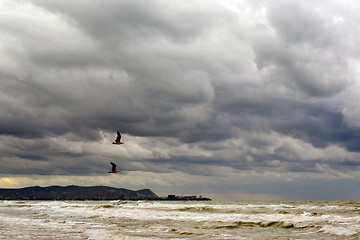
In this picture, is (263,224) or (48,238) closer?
(48,238)

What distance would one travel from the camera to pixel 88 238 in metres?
24.2

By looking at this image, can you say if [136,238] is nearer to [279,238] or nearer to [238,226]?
[279,238]

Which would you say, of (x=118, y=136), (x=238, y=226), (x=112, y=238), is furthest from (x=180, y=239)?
(x=118, y=136)

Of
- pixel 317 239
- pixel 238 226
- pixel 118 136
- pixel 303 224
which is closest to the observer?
pixel 317 239

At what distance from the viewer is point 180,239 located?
2266cm

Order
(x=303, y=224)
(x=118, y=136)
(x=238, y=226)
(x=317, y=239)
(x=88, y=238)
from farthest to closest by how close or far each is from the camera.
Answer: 1. (x=118, y=136)
2. (x=238, y=226)
3. (x=303, y=224)
4. (x=88, y=238)
5. (x=317, y=239)

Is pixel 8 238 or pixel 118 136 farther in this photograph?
pixel 118 136

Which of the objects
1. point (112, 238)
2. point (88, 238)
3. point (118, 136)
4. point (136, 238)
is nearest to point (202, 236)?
point (136, 238)

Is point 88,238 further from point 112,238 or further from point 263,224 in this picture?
point 263,224

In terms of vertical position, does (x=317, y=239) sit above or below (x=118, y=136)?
below

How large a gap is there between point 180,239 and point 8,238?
1078cm

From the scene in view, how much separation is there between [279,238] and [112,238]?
1025 cm

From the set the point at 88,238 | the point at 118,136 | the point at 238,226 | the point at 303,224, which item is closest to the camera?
the point at 88,238

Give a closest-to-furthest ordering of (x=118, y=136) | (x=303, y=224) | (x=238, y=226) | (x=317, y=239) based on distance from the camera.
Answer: (x=317, y=239), (x=303, y=224), (x=238, y=226), (x=118, y=136)
